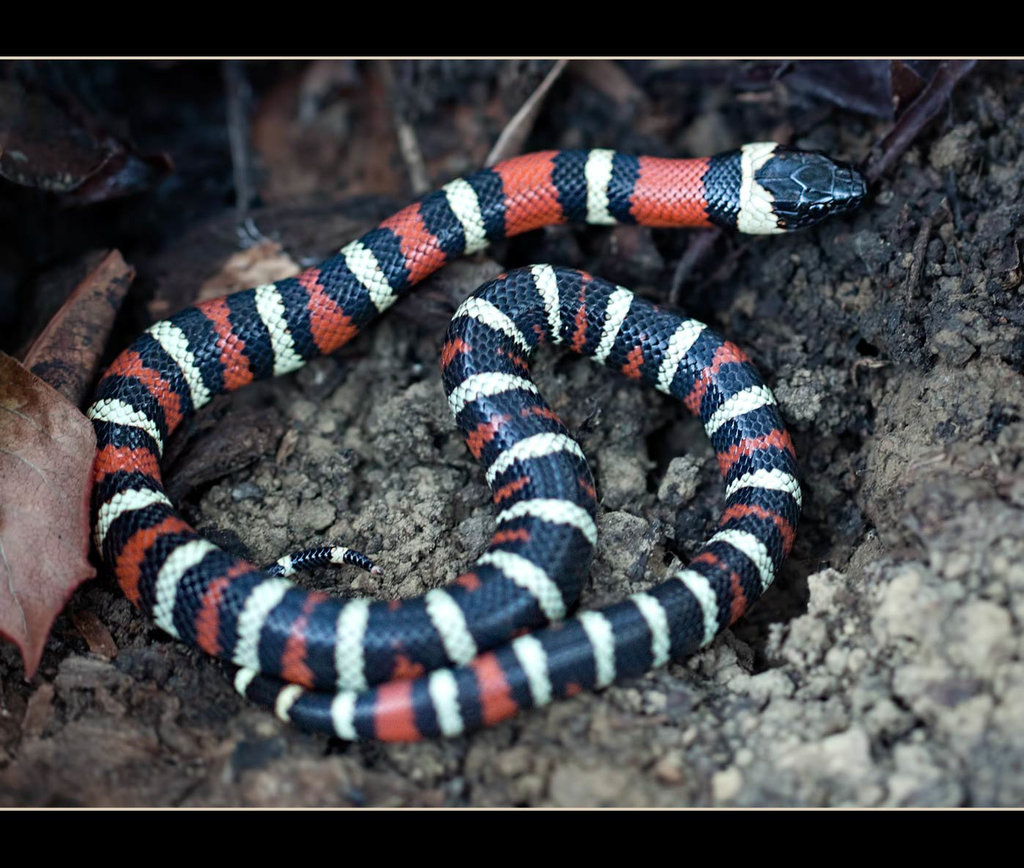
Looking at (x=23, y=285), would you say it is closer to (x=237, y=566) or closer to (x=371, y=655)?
(x=237, y=566)

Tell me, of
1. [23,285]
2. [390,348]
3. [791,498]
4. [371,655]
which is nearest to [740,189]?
[791,498]

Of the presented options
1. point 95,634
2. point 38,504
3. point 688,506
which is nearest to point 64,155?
point 38,504

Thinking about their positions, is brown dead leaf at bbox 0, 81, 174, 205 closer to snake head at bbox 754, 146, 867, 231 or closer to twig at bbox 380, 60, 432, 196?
twig at bbox 380, 60, 432, 196

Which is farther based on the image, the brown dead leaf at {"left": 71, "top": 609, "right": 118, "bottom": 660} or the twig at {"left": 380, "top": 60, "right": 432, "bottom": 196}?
the twig at {"left": 380, "top": 60, "right": 432, "bottom": 196}

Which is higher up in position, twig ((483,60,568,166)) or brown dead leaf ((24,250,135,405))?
twig ((483,60,568,166))

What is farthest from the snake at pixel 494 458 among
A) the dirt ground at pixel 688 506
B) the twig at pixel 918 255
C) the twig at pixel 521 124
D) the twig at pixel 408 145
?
the twig at pixel 408 145

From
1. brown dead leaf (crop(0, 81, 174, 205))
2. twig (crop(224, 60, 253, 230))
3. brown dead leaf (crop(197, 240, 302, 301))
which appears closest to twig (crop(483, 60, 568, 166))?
brown dead leaf (crop(197, 240, 302, 301))
